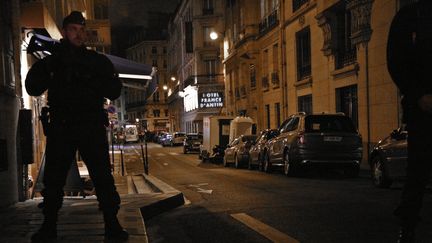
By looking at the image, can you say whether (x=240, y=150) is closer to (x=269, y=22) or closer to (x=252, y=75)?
(x=269, y=22)

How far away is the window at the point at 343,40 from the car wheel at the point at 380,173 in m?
11.9

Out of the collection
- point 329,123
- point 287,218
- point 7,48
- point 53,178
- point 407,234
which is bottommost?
point 287,218

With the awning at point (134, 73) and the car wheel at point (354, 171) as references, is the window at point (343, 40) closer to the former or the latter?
the car wheel at point (354, 171)

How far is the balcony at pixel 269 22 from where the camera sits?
3459 centimetres

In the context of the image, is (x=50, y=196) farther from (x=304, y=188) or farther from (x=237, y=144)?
(x=237, y=144)

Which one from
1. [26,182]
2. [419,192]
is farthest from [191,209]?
[419,192]

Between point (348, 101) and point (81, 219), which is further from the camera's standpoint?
point (348, 101)

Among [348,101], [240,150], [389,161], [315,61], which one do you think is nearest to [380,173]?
[389,161]

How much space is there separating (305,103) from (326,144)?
1440 centimetres

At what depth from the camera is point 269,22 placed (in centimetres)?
3631

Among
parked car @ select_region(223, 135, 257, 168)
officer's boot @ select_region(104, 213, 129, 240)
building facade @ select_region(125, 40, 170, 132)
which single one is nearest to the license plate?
parked car @ select_region(223, 135, 257, 168)

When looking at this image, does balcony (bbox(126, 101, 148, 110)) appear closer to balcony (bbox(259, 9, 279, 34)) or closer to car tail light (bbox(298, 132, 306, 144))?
balcony (bbox(259, 9, 279, 34))

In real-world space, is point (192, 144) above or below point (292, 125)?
below

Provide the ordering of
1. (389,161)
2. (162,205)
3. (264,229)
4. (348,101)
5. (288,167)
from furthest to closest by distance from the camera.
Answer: (348,101) → (288,167) → (389,161) → (162,205) → (264,229)
